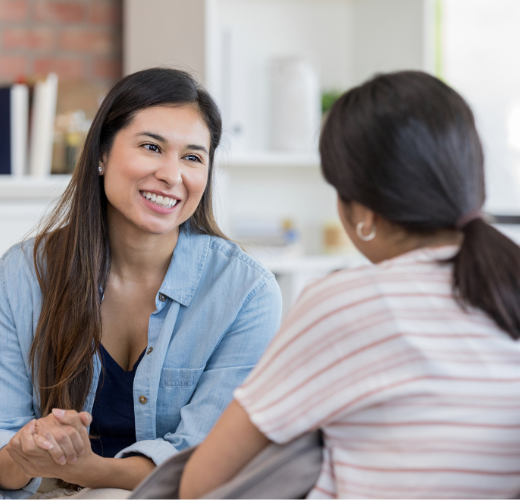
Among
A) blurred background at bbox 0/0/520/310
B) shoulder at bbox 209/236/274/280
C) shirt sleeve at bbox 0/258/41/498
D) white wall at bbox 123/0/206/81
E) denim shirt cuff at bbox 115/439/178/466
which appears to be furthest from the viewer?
blurred background at bbox 0/0/520/310

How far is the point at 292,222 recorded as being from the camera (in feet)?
10.2

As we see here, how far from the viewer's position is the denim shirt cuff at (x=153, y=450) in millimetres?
1117

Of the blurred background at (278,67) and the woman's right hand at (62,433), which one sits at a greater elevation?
the blurred background at (278,67)

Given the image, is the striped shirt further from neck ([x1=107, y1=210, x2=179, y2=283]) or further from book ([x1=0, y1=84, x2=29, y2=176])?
book ([x1=0, y1=84, x2=29, y2=176])

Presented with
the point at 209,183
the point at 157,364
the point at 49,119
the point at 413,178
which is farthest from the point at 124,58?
the point at 413,178

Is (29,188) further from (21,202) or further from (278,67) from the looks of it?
(278,67)

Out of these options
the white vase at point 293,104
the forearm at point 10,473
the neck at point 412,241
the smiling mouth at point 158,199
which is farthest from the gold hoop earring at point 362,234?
the white vase at point 293,104

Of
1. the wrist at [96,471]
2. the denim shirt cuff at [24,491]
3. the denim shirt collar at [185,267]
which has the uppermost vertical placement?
the denim shirt collar at [185,267]

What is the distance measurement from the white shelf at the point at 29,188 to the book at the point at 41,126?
5cm

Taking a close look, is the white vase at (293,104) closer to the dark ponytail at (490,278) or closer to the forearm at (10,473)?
the forearm at (10,473)

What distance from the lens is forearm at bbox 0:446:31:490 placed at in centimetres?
113

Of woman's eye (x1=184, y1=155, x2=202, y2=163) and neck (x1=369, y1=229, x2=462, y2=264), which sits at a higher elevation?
woman's eye (x1=184, y1=155, x2=202, y2=163)

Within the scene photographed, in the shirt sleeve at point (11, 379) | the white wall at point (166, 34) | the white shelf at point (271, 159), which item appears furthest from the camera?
the white shelf at point (271, 159)

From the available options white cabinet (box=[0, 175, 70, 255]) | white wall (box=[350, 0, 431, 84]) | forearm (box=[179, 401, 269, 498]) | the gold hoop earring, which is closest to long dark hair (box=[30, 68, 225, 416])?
forearm (box=[179, 401, 269, 498])
